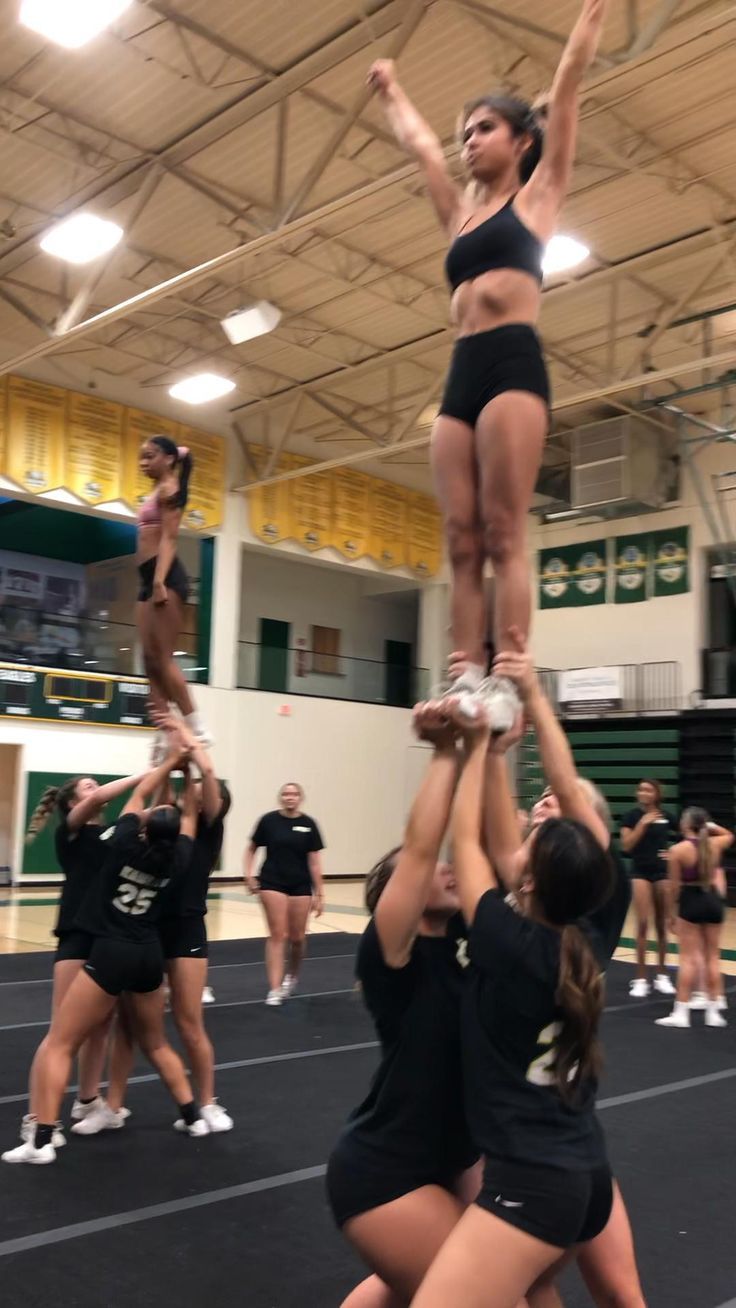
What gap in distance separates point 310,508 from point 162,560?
13927mm

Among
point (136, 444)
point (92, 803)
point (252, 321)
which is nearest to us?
point (92, 803)

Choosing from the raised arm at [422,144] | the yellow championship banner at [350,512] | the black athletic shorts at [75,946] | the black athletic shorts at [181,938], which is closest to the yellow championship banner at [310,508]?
the yellow championship banner at [350,512]

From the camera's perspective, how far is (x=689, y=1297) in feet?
10.8

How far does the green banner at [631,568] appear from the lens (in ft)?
58.3

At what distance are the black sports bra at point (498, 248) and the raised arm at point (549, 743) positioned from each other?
0.83 meters

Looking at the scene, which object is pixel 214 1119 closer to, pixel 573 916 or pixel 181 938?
pixel 181 938

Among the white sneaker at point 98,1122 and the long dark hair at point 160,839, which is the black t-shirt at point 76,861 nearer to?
the long dark hair at point 160,839

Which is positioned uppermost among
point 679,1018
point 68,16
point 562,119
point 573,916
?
point 68,16

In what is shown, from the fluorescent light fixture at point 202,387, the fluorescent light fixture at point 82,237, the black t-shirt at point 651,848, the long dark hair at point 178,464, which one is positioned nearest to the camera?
the long dark hair at point 178,464

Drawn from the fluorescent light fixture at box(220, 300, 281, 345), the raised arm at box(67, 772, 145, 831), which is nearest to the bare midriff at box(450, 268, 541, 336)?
the raised arm at box(67, 772, 145, 831)

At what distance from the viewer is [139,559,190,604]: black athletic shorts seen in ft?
13.3

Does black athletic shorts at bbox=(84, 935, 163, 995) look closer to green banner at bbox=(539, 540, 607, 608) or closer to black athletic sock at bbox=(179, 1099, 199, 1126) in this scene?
black athletic sock at bbox=(179, 1099, 199, 1126)

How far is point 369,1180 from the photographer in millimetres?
2008

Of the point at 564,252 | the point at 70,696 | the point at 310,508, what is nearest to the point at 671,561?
the point at 310,508
